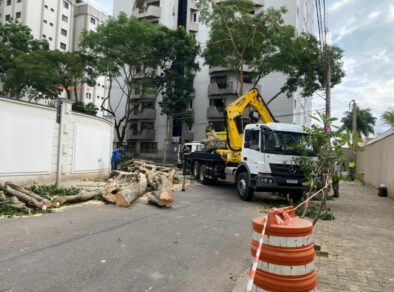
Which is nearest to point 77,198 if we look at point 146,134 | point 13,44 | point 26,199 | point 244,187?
point 26,199

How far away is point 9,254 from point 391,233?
8.13 metres

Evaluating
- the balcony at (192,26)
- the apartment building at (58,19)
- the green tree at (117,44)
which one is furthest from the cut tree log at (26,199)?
the apartment building at (58,19)

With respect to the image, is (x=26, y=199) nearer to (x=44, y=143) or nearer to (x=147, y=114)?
(x=44, y=143)

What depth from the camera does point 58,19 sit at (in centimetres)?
6856

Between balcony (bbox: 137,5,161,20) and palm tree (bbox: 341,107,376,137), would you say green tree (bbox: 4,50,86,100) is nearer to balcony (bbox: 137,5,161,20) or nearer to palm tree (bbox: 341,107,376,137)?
balcony (bbox: 137,5,161,20)

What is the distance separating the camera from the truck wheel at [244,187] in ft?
45.9

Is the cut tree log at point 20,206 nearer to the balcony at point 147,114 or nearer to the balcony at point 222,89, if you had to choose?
the balcony at point 222,89

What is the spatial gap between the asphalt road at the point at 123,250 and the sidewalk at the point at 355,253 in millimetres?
821

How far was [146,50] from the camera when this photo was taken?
120ft

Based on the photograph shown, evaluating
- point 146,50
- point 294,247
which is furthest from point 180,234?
point 146,50

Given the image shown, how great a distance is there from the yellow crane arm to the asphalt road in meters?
6.25

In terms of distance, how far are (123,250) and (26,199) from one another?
15.9 feet

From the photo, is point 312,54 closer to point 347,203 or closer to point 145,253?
point 347,203

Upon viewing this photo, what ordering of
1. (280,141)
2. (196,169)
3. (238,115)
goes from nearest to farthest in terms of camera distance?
(280,141), (238,115), (196,169)
